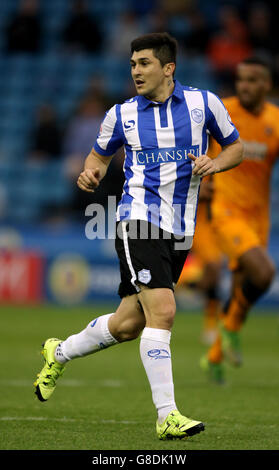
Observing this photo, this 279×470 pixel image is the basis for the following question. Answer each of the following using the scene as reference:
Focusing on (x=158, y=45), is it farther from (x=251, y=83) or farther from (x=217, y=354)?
(x=217, y=354)

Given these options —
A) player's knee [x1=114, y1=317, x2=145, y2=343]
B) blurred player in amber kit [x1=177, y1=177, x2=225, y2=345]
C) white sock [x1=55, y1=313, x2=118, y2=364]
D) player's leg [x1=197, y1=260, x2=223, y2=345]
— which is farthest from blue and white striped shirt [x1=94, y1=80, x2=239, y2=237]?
player's leg [x1=197, y1=260, x2=223, y2=345]

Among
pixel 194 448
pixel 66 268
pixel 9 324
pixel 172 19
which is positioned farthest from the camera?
pixel 172 19

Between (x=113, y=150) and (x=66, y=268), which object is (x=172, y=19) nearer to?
(x=66, y=268)

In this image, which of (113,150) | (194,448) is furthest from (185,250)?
(194,448)

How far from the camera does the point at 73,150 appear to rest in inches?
653

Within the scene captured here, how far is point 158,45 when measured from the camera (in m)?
5.54

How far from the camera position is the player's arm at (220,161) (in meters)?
5.25

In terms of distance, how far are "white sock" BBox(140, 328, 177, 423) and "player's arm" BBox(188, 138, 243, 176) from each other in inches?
36.1

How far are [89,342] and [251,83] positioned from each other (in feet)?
11.0

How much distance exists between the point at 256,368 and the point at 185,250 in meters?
3.79

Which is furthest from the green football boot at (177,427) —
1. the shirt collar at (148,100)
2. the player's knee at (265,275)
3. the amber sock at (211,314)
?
the amber sock at (211,314)

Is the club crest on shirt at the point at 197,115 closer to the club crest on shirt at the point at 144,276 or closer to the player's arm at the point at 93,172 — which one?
the player's arm at the point at 93,172

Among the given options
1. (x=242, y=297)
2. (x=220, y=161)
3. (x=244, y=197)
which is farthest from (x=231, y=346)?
(x=220, y=161)

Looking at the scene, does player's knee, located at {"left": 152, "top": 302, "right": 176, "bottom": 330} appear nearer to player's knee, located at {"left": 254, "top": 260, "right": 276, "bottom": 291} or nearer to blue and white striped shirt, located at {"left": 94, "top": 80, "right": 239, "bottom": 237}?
blue and white striped shirt, located at {"left": 94, "top": 80, "right": 239, "bottom": 237}
